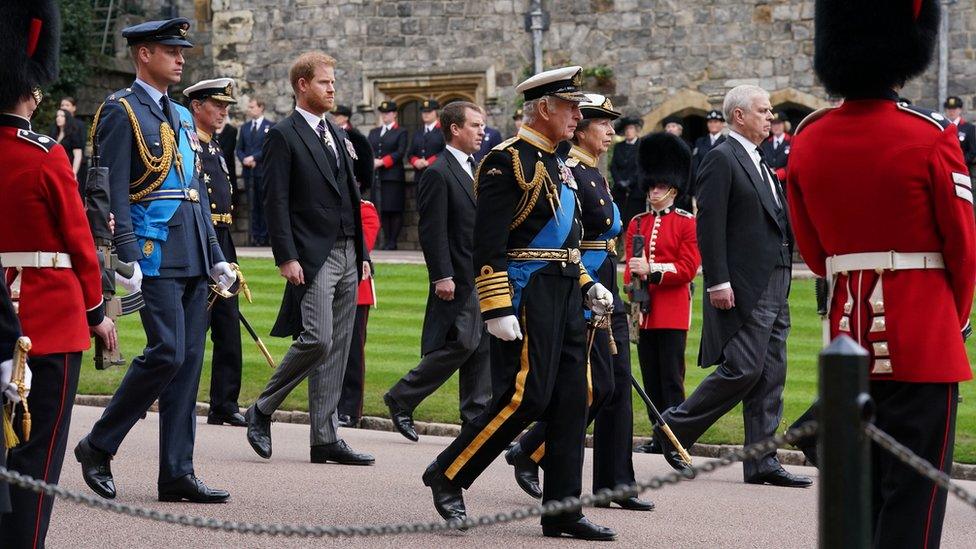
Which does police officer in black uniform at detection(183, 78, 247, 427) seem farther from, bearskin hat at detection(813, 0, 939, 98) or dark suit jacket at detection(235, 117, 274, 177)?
dark suit jacket at detection(235, 117, 274, 177)

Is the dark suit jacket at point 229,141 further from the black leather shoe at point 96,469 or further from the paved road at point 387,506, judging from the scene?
the black leather shoe at point 96,469

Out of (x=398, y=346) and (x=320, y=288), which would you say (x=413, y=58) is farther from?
(x=320, y=288)

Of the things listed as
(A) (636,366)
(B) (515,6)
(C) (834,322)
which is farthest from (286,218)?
(B) (515,6)

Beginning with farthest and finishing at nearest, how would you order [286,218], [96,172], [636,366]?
[636,366] → [286,218] → [96,172]

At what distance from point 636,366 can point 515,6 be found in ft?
44.8

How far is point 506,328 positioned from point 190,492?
1.78m

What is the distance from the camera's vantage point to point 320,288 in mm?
8984

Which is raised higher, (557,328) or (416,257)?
(557,328)

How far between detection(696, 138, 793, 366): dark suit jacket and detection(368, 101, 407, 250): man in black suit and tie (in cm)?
1557

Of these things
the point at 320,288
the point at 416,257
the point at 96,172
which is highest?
the point at 96,172

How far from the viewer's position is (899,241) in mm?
5734

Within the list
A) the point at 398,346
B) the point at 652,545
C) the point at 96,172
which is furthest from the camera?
the point at 398,346

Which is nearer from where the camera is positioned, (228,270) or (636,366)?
(228,270)

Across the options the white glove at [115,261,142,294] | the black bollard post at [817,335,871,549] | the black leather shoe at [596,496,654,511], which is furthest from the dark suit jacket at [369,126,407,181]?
the black bollard post at [817,335,871,549]
